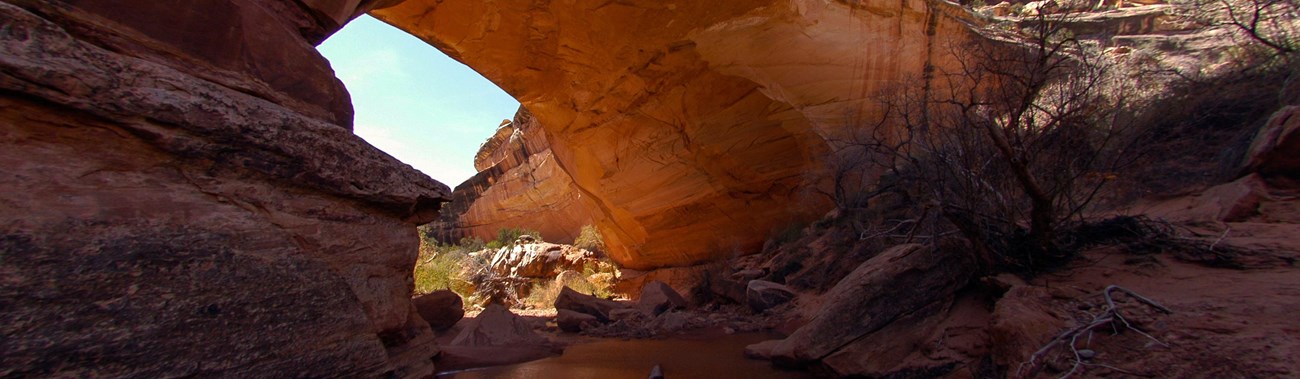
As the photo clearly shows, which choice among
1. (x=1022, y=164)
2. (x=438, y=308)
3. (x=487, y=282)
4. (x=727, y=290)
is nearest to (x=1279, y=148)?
(x=1022, y=164)

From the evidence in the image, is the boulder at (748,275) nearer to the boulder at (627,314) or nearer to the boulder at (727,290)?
the boulder at (727,290)

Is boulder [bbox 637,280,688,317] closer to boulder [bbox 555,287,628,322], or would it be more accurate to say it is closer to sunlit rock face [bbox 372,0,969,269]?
boulder [bbox 555,287,628,322]

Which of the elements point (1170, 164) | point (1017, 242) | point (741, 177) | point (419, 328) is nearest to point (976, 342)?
point (1017, 242)

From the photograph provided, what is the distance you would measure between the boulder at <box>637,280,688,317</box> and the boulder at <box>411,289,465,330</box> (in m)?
2.90

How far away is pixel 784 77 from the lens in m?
9.12

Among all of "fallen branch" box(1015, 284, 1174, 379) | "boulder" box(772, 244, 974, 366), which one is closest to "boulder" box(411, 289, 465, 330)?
"boulder" box(772, 244, 974, 366)

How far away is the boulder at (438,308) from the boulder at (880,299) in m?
4.53

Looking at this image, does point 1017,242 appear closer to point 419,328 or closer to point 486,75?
point 419,328

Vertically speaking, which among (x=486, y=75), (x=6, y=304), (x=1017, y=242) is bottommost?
(x=1017, y=242)

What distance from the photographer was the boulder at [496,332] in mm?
5418

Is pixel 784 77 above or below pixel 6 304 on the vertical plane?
above

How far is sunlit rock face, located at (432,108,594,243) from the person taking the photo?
2148cm

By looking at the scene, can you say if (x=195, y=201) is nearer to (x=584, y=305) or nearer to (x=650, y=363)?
(x=650, y=363)

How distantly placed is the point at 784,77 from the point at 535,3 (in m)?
4.45
